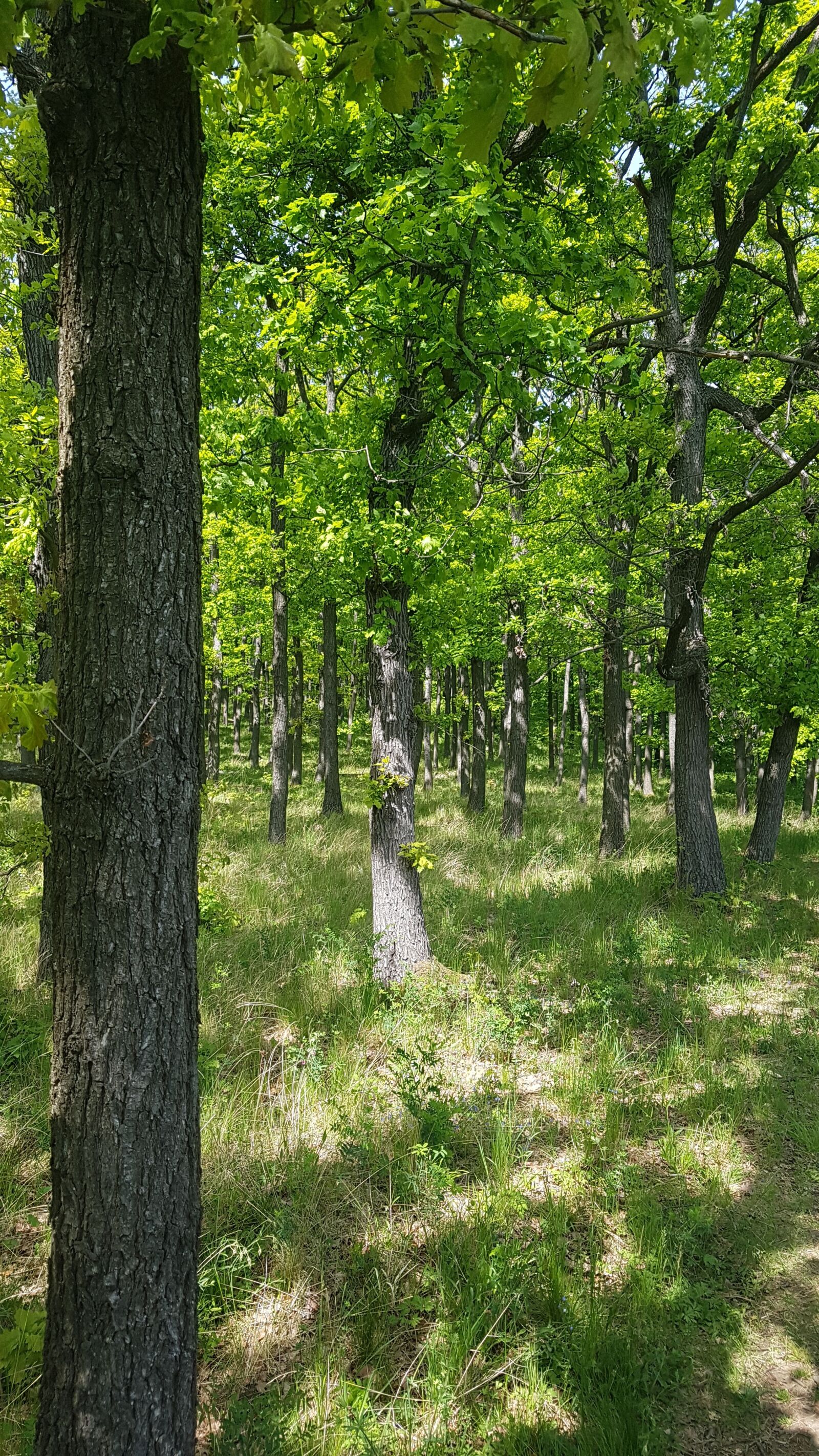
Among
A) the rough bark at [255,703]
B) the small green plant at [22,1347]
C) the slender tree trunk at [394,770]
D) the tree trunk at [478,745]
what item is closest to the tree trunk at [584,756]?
the tree trunk at [478,745]

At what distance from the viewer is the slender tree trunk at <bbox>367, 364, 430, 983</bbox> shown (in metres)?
6.19

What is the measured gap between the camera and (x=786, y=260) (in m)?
8.73

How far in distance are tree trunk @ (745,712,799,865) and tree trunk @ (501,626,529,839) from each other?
404 cm

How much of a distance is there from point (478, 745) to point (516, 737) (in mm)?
2435

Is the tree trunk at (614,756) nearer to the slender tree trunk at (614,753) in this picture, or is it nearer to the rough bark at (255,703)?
the slender tree trunk at (614,753)

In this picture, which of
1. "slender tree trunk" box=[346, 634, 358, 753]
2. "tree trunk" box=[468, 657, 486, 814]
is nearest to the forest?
"tree trunk" box=[468, 657, 486, 814]

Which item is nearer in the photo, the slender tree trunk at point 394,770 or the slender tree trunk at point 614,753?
the slender tree trunk at point 394,770

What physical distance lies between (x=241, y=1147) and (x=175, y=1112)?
233 cm

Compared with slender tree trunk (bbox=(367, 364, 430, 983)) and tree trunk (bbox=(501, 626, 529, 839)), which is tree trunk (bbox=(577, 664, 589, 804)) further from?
slender tree trunk (bbox=(367, 364, 430, 983))

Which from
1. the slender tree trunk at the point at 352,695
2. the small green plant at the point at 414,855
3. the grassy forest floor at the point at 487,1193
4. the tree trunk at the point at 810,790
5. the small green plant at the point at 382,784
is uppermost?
the slender tree trunk at the point at 352,695

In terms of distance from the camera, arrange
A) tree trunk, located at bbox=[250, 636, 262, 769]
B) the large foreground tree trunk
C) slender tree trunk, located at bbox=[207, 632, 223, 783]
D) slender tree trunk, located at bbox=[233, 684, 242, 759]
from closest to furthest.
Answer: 1. the large foreground tree trunk
2. slender tree trunk, located at bbox=[207, 632, 223, 783]
3. tree trunk, located at bbox=[250, 636, 262, 769]
4. slender tree trunk, located at bbox=[233, 684, 242, 759]

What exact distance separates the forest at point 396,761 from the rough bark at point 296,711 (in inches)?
369

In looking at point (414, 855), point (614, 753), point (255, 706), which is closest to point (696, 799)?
point (614, 753)

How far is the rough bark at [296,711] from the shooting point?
21.2 meters
